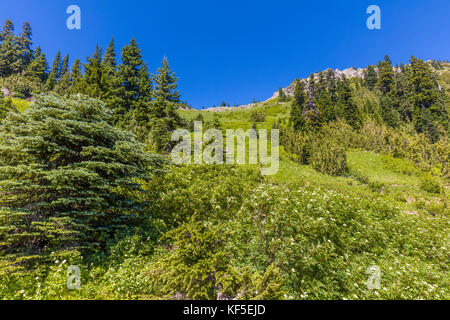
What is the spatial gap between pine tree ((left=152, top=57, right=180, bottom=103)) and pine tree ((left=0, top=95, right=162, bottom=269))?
12869mm

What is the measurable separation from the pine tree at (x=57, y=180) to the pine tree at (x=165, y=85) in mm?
12869

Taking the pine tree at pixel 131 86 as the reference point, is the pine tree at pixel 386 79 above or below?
above

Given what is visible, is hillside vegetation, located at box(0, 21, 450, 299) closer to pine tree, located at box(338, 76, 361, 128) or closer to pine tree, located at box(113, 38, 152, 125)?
pine tree, located at box(113, 38, 152, 125)

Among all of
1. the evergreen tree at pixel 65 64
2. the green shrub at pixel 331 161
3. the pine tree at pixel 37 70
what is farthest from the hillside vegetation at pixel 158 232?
the evergreen tree at pixel 65 64

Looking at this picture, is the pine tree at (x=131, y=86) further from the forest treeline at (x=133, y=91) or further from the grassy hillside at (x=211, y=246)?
the grassy hillside at (x=211, y=246)

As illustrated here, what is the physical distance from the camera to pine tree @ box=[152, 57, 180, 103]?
58.8 feet

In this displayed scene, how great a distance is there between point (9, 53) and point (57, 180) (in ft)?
234

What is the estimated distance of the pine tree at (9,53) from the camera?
45.7 meters

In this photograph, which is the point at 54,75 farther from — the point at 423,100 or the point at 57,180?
the point at 423,100

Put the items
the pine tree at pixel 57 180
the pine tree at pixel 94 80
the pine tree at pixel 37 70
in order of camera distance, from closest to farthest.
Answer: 1. the pine tree at pixel 57 180
2. the pine tree at pixel 94 80
3. the pine tree at pixel 37 70

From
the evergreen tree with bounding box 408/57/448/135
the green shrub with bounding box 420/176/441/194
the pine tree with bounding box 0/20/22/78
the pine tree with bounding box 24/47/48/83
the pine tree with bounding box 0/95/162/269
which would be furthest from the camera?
the pine tree with bounding box 0/20/22/78

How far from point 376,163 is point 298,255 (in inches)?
841

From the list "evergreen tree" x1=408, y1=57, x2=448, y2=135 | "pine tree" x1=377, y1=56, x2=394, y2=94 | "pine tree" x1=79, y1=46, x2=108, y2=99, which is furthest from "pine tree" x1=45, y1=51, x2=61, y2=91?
"pine tree" x1=377, y1=56, x2=394, y2=94

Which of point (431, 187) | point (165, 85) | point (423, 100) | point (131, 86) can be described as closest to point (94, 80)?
point (131, 86)
